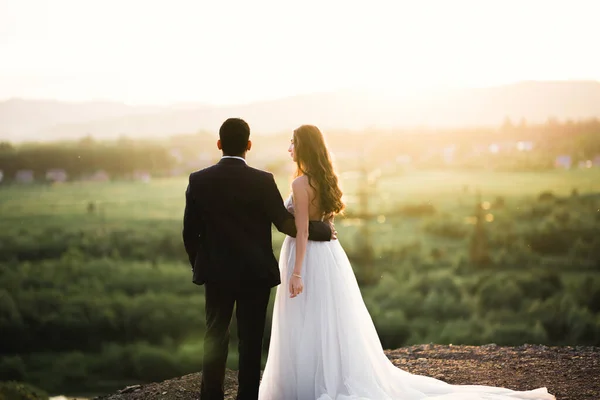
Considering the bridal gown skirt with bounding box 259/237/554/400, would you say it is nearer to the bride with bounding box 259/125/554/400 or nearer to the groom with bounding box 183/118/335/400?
the bride with bounding box 259/125/554/400

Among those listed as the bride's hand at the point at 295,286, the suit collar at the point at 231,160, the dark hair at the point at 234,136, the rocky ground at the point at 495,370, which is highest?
the dark hair at the point at 234,136

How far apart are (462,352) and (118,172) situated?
29.0 metres

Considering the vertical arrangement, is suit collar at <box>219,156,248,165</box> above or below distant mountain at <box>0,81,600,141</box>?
below

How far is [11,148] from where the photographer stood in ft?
97.3

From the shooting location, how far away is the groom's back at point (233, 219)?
13.6 ft

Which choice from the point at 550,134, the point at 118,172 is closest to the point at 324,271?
the point at 550,134

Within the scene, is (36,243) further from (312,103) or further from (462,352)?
(462,352)

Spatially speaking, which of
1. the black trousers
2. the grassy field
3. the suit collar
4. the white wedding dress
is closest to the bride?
the white wedding dress

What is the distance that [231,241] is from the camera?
4199mm

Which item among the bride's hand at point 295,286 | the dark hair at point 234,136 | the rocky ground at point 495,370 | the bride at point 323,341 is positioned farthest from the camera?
the rocky ground at point 495,370

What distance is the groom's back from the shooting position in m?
4.14

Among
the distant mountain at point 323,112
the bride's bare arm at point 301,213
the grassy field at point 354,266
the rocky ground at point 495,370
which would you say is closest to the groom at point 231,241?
the bride's bare arm at point 301,213

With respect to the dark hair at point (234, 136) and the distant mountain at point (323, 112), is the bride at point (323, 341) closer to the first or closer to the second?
the dark hair at point (234, 136)

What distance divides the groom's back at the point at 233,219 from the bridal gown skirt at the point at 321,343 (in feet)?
1.95
